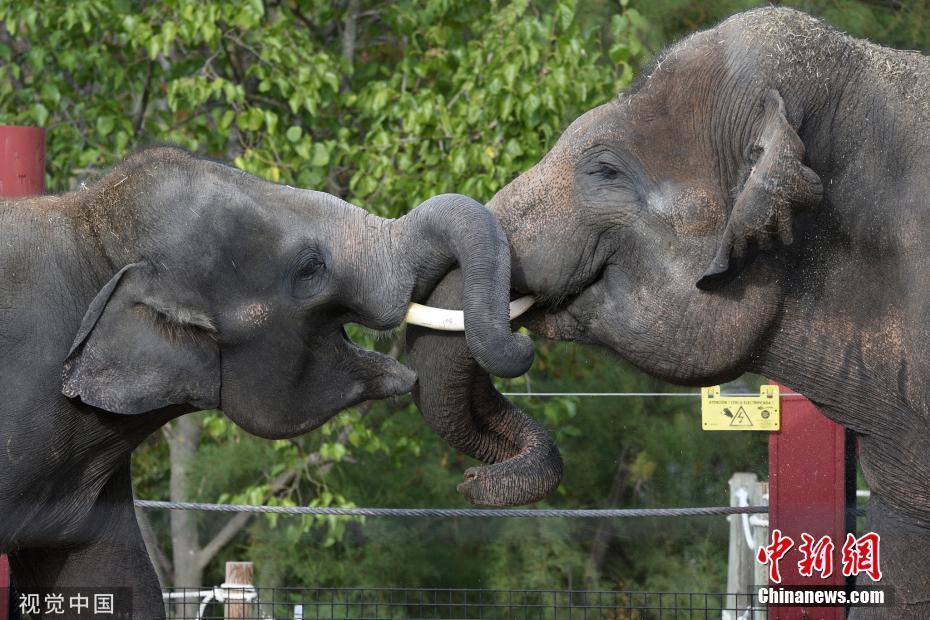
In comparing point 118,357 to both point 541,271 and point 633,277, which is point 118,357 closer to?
point 541,271

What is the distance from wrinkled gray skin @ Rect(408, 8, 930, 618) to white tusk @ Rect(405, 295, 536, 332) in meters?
0.03

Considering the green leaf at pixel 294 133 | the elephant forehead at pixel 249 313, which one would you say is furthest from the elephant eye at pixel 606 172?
the green leaf at pixel 294 133

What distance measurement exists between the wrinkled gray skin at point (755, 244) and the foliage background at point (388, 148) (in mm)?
1010

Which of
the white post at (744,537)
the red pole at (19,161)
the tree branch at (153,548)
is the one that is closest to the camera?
the red pole at (19,161)

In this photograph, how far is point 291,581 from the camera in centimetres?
832

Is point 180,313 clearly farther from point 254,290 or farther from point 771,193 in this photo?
point 771,193

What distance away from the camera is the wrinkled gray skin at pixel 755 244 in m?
2.65

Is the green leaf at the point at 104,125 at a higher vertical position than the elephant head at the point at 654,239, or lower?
higher

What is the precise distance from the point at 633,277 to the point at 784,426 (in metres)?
1.37

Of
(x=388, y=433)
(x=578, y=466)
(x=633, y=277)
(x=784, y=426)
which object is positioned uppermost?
(x=633, y=277)

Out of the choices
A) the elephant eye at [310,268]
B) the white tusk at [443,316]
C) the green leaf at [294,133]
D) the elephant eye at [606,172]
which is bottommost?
the white tusk at [443,316]

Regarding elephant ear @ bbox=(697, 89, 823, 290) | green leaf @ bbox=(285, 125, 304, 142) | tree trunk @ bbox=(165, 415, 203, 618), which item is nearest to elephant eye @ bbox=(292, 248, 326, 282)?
elephant ear @ bbox=(697, 89, 823, 290)

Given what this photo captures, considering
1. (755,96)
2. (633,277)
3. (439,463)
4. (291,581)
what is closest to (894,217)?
(755,96)

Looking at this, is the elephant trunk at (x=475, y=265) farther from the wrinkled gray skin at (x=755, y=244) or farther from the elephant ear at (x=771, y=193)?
the elephant ear at (x=771, y=193)
